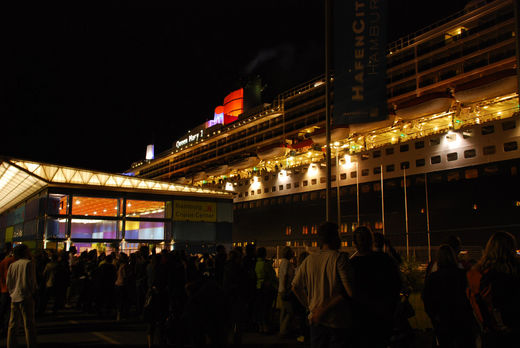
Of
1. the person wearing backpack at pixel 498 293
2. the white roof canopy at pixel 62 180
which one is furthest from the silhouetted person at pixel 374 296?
the white roof canopy at pixel 62 180

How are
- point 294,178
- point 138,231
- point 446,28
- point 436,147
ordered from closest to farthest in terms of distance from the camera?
point 138,231, point 436,147, point 446,28, point 294,178

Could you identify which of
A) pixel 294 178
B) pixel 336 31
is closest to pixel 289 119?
pixel 294 178

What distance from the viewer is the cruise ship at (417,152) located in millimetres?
24938

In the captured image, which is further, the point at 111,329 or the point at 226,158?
the point at 226,158

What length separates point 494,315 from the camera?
3379mm

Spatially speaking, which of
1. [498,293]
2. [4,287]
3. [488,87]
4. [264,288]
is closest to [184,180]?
[488,87]

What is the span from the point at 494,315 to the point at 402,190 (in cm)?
2691

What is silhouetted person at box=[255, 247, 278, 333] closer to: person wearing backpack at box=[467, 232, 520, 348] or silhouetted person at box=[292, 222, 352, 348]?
silhouetted person at box=[292, 222, 352, 348]

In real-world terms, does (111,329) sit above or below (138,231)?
below

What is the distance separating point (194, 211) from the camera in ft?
82.9

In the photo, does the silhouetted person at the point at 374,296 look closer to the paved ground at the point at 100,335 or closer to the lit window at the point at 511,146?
the paved ground at the point at 100,335

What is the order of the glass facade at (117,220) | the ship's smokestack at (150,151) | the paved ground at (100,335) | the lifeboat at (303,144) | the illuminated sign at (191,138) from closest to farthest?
1. the paved ground at (100,335)
2. the glass facade at (117,220)
3. the lifeboat at (303,144)
4. the illuminated sign at (191,138)
5. the ship's smokestack at (150,151)

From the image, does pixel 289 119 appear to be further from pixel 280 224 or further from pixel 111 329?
pixel 111 329

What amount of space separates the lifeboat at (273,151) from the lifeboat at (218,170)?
22.6ft
